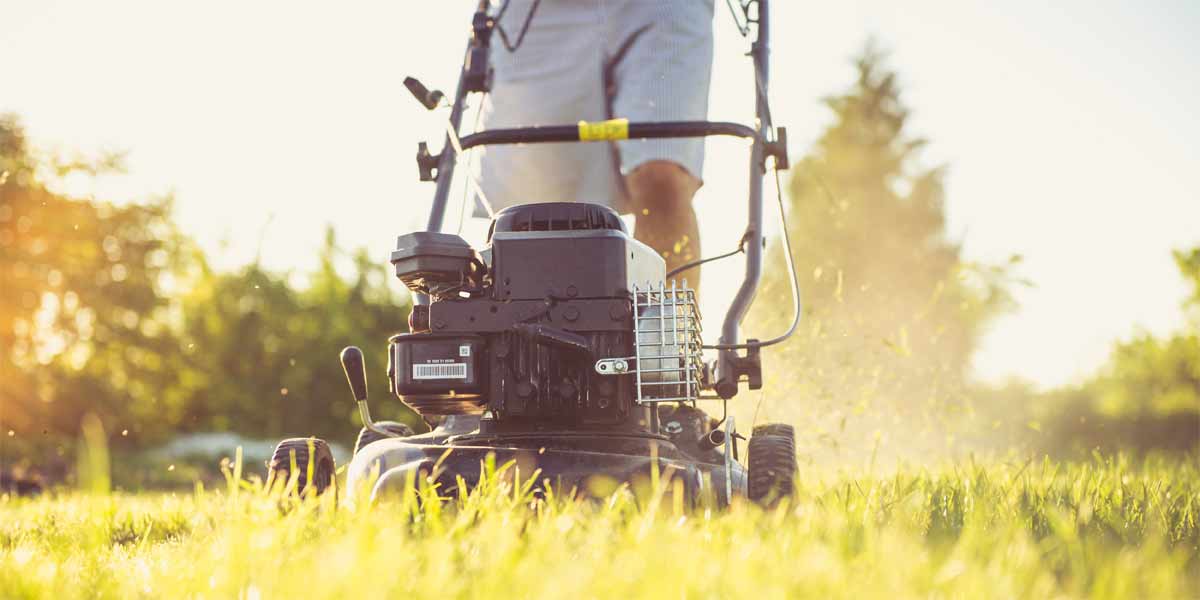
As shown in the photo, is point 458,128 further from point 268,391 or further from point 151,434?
point 151,434

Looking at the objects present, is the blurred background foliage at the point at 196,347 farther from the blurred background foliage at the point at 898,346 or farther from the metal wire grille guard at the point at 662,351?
the metal wire grille guard at the point at 662,351

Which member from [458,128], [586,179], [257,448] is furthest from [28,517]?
[257,448]

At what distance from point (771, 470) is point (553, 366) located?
1.53 ft

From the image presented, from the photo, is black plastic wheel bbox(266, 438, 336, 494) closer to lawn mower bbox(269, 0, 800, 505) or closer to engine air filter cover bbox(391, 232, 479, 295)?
lawn mower bbox(269, 0, 800, 505)

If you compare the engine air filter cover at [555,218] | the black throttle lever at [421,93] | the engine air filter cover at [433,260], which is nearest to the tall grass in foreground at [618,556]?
the engine air filter cover at [433,260]

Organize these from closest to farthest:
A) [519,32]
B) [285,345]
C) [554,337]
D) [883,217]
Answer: [554,337] < [519,32] < [285,345] < [883,217]

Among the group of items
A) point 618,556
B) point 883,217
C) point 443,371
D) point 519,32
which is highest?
point 883,217

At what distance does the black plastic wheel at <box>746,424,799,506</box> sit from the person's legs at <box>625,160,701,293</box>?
3.08 feet

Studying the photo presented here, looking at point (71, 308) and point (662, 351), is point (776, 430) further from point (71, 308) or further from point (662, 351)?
point (71, 308)

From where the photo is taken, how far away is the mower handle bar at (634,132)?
276cm

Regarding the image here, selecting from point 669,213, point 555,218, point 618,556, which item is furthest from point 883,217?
point 618,556

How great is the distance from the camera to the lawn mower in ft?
6.82

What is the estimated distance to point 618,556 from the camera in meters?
1.39

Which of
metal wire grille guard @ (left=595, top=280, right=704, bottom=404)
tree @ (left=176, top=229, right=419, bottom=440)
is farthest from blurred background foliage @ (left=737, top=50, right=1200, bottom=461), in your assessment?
tree @ (left=176, top=229, right=419, bottom=440)
